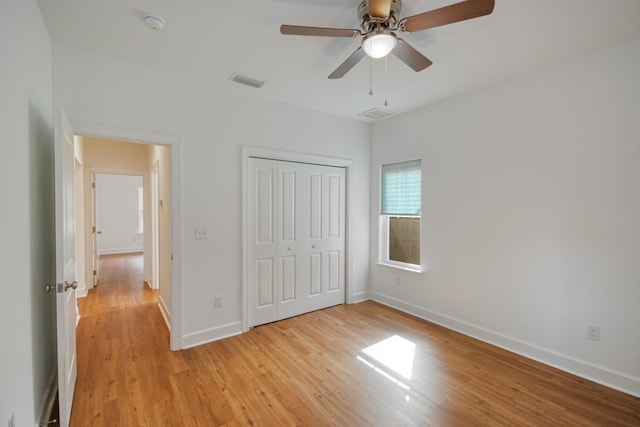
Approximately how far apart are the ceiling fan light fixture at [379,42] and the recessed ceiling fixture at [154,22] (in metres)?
1.45

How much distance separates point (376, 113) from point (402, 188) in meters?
1.10

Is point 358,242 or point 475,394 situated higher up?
point 358,242

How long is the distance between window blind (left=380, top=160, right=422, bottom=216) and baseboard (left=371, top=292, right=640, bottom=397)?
133 centimetres

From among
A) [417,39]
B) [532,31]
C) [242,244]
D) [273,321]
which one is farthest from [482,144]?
[273,321]

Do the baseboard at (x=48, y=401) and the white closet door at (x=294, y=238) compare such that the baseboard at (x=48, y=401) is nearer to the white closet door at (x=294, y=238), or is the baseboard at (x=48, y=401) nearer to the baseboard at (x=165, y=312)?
the baseboard at (x=165, y=312)

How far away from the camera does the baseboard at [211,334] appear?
2.94m

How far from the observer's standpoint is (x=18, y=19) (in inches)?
58.7

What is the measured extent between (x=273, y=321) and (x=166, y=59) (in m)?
3.03

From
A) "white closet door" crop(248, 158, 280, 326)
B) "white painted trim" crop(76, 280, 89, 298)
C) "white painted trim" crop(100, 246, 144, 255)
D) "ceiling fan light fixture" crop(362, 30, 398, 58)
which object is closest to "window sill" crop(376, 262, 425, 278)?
"white closet door" crop(248, 158, 280, 326)

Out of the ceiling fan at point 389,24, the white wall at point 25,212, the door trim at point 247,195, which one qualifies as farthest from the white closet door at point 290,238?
the white wall at point 25,212

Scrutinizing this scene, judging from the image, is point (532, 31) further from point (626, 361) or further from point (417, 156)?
point (626, 361)

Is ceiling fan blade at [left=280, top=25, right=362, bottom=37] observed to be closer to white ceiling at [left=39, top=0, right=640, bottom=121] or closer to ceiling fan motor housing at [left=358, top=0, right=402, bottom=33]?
ceiling fan motor housing at [left=358, top=0, right=402, bottom=33]

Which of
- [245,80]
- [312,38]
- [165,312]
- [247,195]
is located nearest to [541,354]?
[247,195]

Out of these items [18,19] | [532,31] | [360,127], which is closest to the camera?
[18,19]
